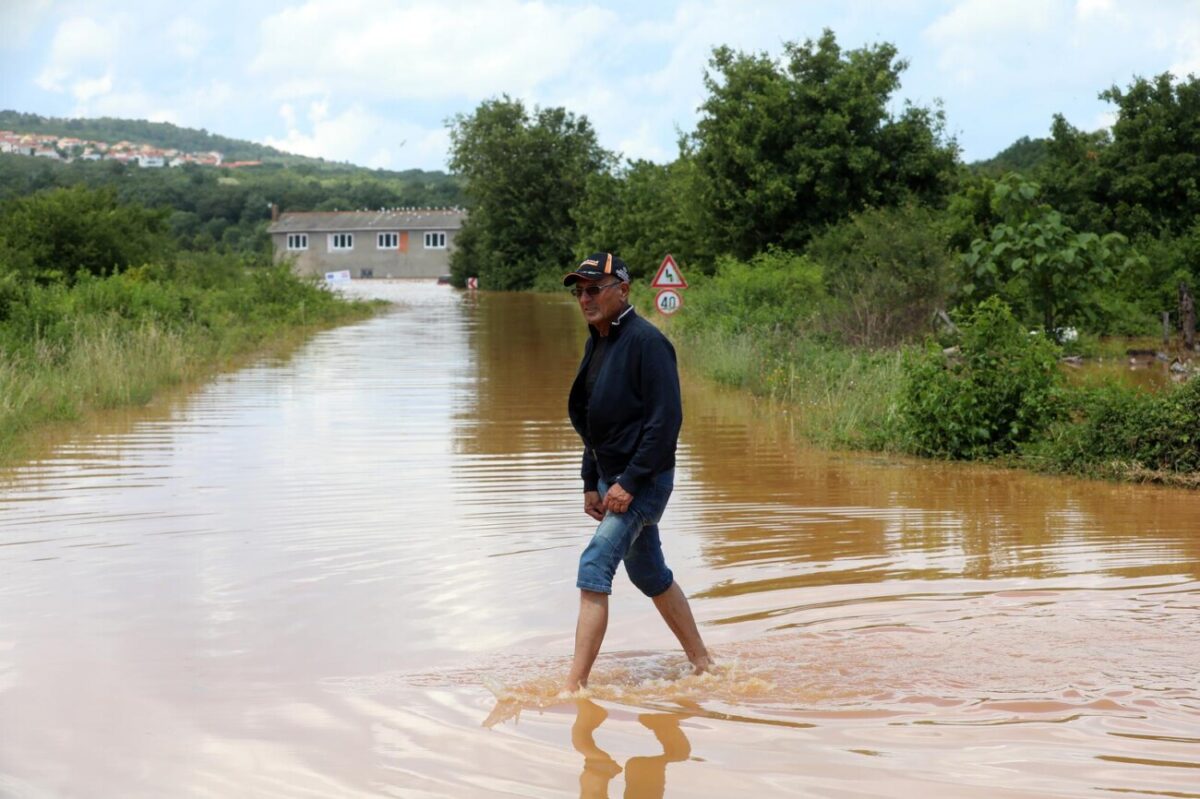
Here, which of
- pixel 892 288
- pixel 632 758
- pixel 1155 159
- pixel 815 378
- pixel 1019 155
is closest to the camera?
pixel 632 758

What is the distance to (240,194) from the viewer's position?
133 meters

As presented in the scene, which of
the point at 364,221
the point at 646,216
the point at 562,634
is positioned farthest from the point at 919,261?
the point at 364,221

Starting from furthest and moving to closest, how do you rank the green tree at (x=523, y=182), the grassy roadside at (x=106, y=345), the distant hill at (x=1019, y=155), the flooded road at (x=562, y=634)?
the green tree at (x=523, y=182) < the distant hill at (x=1019, y=155) < the grassy roadside at (x=106, y=345) < the flooded road at (x=562, y=634)

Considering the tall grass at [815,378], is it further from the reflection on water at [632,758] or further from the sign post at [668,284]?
the reflection on water at [632,758]

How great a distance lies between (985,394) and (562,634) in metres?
7.40

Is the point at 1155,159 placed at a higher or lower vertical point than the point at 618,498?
higher

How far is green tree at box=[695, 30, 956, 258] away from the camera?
37.8 metres

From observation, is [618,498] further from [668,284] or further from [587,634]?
[668,284]

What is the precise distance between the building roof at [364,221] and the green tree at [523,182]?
22375 mm

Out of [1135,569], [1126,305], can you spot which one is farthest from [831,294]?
[1135,569]

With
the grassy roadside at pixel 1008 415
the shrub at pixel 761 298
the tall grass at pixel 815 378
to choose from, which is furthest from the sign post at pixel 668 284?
the grassy roadside at pixel 1008 415

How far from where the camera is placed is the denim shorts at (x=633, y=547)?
6641 mm

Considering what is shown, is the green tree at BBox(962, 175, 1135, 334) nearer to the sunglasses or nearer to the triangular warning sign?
the triangular warning sign

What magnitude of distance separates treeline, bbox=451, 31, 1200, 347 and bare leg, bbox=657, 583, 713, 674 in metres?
15.8
